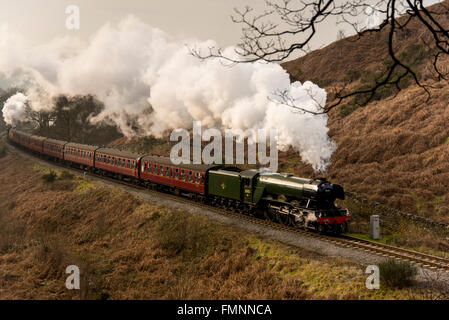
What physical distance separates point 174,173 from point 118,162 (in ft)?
25.4

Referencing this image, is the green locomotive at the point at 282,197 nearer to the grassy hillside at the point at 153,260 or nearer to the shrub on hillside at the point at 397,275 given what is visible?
the grassy hillside at the point at 153,260

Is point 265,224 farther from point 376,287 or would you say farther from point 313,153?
point 313,153

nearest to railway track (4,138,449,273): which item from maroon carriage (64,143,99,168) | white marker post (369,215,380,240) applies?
white marker post (369,215,380,240)

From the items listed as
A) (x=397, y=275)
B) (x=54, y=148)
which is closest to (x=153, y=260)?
(x=397, y=275)

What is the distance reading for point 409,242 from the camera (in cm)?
1364

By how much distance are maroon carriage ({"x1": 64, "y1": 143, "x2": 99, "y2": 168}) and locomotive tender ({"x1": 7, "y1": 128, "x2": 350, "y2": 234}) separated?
132 centimetres

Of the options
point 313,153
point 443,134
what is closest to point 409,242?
point 313,153

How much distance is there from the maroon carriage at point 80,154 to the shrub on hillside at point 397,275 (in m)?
26.3

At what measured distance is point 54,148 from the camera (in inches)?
1494

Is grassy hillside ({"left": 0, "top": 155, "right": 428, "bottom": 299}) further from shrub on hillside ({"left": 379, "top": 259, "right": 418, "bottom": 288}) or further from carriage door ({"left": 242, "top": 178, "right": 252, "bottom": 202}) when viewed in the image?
carriage door ({"left": 242, "top": 178, "right": 252, "bottom": 202})

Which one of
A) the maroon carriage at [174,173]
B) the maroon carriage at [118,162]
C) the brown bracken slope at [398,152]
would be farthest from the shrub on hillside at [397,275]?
the maroon carriage at [118,162]

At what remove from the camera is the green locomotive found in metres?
14.0

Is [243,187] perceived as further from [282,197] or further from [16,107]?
[16,107]
